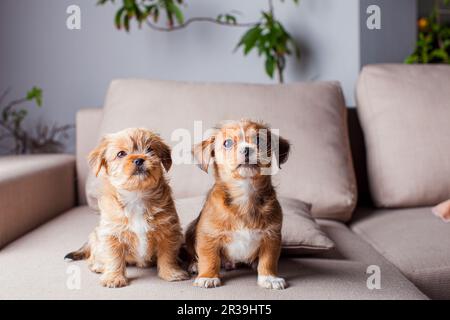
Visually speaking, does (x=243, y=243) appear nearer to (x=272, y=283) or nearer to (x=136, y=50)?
(x=272, y=283)

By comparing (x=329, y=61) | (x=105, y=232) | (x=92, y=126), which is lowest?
(x=105, y=232)

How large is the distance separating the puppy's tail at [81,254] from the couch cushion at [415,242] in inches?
32.9

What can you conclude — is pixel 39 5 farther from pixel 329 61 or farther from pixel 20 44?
pixel 329 61

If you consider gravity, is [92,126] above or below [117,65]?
below

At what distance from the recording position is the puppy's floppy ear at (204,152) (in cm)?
111

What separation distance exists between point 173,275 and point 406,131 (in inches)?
47.7

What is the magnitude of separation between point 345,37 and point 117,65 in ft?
3.97

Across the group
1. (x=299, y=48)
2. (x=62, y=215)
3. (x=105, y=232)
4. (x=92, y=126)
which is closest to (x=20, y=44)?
(x=92, y=126)

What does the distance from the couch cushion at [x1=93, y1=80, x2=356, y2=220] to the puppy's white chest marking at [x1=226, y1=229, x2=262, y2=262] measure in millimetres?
602

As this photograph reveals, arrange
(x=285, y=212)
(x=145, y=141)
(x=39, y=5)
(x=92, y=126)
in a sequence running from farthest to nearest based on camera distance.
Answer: (x=39, y=5), (x=92, y=126), (x=285, y=212), (x=145, y=141)

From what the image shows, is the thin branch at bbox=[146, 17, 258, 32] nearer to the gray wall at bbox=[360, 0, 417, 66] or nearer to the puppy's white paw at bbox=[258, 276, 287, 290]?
the gray wall at bbox=[360, 0, 417, 66]

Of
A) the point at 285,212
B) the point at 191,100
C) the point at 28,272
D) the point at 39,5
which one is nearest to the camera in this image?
the point at 28,272

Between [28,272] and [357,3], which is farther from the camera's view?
[357,3]

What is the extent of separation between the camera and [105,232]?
112 cm
